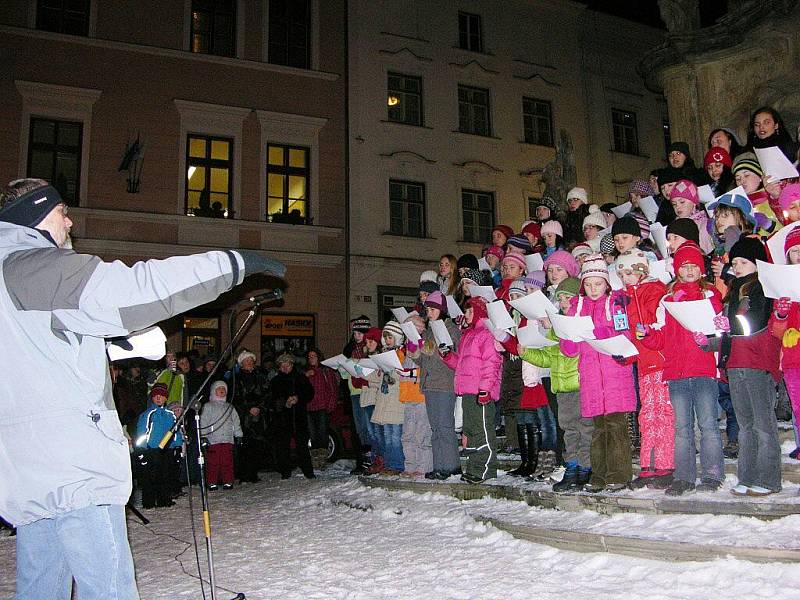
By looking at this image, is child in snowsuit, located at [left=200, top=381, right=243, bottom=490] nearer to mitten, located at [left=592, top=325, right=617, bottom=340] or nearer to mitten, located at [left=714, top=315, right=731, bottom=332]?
mitten, located at [left=592, top=325, right=617, bottom=340]

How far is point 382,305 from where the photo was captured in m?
19.2

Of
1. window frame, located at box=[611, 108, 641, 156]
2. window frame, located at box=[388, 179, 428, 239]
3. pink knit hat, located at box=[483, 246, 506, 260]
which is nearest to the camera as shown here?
pink knit hat, located at box=[483, 246, 506, 260]

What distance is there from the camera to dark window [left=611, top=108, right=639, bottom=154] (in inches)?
955

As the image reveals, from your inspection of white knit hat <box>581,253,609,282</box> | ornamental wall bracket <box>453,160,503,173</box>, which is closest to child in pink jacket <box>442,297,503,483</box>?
white knit hat <box>581,253,609,282</box>

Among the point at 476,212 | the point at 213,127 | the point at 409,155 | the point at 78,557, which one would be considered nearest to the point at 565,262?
the point at 78,557

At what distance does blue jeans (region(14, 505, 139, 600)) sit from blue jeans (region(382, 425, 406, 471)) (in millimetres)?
6260

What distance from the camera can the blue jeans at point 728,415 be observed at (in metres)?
6.02

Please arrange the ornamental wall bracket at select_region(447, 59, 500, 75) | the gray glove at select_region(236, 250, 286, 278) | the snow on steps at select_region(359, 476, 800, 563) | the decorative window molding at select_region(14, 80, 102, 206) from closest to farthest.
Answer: the gray glove at select_region(236, 250, 286, 278) → the snow on steps at select_region(359, 476, 800, 563) → the decorative window molding at select_region(14, 80, 102, 206) → the ornamental wall bracket at select_region(447, 59, 500, 75)

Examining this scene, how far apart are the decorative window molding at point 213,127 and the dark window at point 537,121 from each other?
9152mm

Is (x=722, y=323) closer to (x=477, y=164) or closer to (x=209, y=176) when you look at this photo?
(x=209, y=176)

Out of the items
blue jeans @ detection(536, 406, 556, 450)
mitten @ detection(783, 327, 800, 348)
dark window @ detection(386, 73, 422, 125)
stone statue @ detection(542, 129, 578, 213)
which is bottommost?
blue jeans @ detection(536, 406, 556, 450)

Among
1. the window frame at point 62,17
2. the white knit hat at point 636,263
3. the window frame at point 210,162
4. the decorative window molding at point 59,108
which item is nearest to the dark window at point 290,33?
the window frame at point 210,162

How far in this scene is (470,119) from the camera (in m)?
21.8

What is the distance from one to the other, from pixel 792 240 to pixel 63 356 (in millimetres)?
4539
